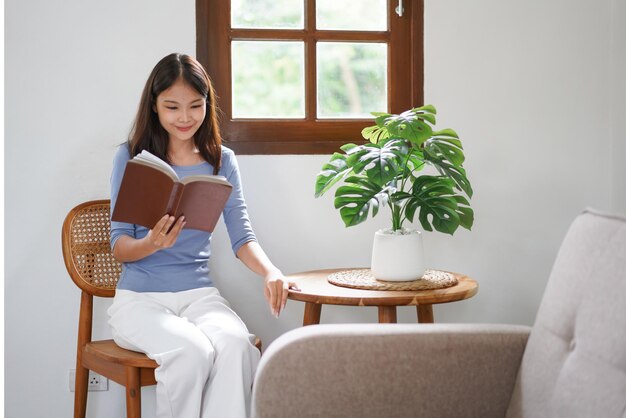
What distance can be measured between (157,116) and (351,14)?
Answer: 750 millimetres

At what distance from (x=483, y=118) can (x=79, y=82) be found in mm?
1264

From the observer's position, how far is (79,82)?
2.38 m

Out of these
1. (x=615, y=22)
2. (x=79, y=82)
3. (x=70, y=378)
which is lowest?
(x=70, y=378)

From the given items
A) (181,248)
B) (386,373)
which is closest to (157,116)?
(181,248)

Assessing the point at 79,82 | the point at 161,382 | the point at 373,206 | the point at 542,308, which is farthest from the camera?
the point at 79,82

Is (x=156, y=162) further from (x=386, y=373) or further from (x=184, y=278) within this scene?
(x=386, y=373)

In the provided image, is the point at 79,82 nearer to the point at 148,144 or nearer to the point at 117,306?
the point at 148,144

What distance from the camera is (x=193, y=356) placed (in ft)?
6.01

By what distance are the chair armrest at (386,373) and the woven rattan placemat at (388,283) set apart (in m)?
0.53

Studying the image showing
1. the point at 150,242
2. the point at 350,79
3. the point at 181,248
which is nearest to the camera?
the point at 150,242

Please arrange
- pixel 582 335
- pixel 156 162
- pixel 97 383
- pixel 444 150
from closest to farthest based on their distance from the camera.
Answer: pixel 582 335 < pixel 156 162 < pixel 444 150 < pixel 97 383

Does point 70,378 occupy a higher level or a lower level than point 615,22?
lower

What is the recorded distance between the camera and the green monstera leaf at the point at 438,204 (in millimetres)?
2061

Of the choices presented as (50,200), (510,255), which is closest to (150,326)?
(50,200)
